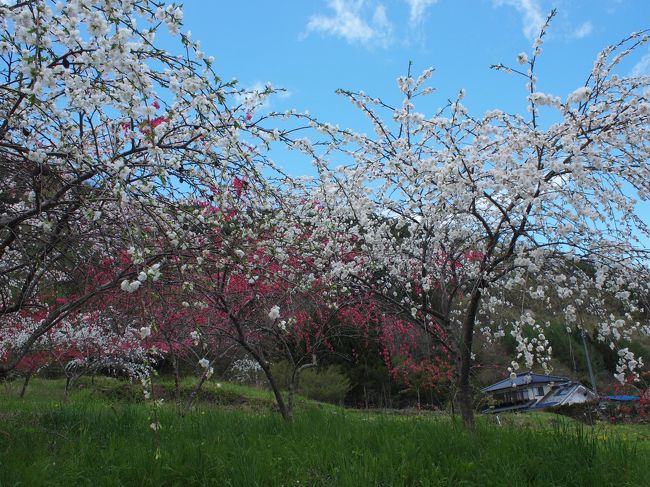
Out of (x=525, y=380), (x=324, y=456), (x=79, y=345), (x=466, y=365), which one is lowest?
(x=324, y=456)

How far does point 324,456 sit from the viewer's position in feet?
11.5

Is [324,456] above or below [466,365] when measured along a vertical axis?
below

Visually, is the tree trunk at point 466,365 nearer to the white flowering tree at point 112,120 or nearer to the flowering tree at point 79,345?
the white flowering tree at point 112,120

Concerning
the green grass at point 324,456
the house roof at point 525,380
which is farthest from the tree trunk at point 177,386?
the house roof at point 525,380

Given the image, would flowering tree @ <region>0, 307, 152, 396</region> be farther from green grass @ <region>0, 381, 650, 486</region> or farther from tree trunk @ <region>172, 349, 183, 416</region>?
green grass @ <region>0, 381, 650, 486</region>

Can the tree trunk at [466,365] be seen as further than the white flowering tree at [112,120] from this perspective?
Yes

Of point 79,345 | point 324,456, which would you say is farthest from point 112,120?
point 79,345

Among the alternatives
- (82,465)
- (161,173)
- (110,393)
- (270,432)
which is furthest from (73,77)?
(110,393)

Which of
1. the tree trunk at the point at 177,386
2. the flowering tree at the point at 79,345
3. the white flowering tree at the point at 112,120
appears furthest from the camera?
the flowering tree at the point at 79,345

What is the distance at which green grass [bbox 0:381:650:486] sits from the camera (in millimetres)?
3062

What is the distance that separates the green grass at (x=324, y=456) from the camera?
3.06m

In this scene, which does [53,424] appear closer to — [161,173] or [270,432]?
[270,432]

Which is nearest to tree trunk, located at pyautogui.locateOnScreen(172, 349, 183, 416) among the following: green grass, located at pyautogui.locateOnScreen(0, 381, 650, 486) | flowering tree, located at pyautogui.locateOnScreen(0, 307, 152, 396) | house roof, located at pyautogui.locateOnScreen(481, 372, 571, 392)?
green grass, located at pyautogui.locateOnScreen(0, 381, 650, 486)

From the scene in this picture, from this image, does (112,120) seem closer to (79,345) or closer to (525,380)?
(525,380)
